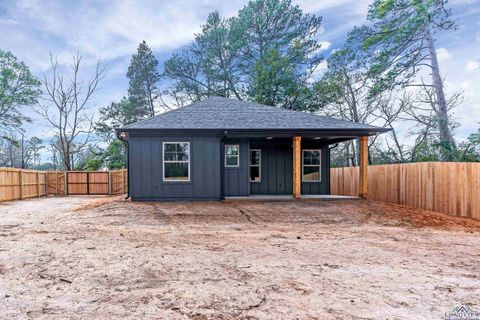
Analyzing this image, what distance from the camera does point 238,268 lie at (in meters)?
4.33

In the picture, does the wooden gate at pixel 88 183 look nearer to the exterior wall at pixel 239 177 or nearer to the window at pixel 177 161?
the window at pixel 177 161

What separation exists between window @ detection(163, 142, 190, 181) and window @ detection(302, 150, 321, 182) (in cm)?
534

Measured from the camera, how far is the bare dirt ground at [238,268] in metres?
3.08

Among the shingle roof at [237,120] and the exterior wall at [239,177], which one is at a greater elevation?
the shingle roof at [237,120]

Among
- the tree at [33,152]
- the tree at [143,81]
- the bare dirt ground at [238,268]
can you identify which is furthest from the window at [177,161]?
the tree at [33,152]

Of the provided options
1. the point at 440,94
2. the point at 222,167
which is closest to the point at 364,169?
the point at 222,167

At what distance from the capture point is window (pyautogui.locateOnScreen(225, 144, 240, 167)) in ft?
42.5

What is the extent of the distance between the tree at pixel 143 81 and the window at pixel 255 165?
18877mm

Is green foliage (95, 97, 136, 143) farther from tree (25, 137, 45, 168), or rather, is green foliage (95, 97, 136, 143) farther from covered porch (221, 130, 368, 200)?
covered porch (221, 130, 368, 200)

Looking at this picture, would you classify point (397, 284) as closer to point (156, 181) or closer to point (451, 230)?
point (451, 230)

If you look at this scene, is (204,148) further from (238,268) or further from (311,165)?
(238,268)

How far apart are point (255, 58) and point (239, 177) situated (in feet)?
49.9

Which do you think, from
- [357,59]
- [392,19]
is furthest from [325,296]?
[357,59]

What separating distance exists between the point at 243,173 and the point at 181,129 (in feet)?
10.0
